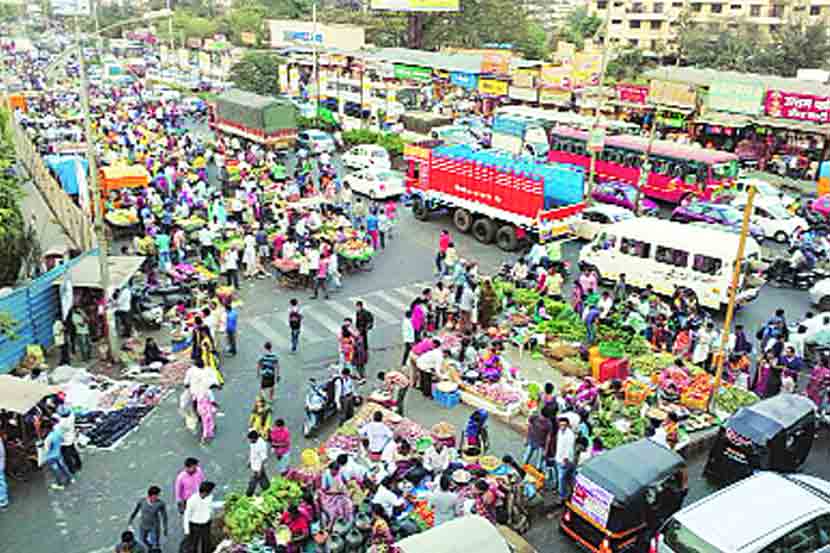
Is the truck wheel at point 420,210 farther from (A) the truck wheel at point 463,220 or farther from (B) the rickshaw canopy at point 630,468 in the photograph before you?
(B) the rickshaw canopy at point 630,468

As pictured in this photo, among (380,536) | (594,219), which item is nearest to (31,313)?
(380,536)

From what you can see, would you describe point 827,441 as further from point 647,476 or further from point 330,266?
point 330,266

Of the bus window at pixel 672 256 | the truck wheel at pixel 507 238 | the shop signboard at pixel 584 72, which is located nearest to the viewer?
the bus window at pixel 672 256

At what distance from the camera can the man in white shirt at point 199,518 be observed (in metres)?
9.60

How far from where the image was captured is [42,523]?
10.7m

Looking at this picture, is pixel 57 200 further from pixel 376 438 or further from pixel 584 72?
pixel 584 72

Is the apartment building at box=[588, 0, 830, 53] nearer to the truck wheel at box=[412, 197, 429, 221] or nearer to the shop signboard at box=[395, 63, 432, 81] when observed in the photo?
the shop signboard at box=[395, 63, 432, 81]

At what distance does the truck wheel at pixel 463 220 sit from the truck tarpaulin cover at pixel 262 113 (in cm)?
1448

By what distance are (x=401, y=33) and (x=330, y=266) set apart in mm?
55767

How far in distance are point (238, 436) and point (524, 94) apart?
1411 inches

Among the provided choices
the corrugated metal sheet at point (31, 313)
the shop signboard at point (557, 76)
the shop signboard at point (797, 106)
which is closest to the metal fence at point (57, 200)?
the corrugated metal sheet at point (31, 313)

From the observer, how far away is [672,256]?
18.9 meters

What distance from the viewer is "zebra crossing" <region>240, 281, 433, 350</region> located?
17.1 m

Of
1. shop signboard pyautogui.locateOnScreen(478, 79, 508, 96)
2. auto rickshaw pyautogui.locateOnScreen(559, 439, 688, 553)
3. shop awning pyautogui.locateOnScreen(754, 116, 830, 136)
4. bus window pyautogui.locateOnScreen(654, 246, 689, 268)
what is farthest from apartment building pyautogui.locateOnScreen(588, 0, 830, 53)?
auto rickshaw pyautogui.locateOnScreen(559, 439, 688, 553)
